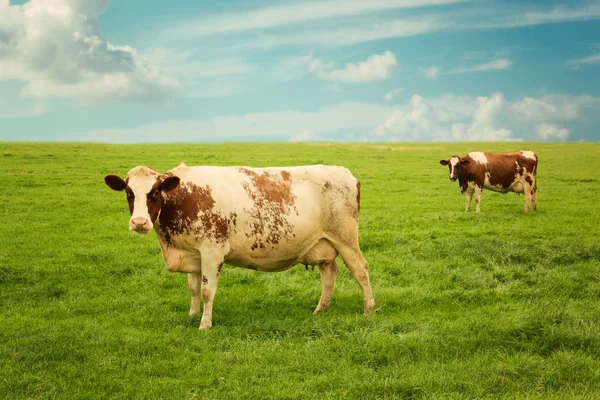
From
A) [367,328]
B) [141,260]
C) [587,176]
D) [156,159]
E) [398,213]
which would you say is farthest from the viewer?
[156,159]

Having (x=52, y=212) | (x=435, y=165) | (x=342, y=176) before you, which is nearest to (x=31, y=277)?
(x=342, y=176)

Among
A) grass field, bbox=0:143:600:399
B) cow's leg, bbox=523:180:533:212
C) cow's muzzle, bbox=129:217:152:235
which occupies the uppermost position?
cow's muzzle, bbox=129:217:152:235

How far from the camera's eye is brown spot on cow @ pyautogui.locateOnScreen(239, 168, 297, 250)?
8242 millimetres

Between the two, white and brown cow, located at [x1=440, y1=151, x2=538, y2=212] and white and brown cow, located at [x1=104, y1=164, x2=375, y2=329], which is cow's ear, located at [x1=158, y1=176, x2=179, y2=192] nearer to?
white and brown cow, located at [x1=104, y1=164, x2=375, y2=329]

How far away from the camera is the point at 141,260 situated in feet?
41.1

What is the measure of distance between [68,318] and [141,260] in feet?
12.5

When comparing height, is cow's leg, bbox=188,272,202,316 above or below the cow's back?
below

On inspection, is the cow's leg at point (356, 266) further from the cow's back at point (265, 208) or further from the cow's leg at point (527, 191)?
the cow's leg at point (527, 191)

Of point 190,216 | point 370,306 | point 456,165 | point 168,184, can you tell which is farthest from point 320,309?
point 456,165

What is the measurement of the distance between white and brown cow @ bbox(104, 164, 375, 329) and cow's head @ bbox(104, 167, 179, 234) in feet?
0.04

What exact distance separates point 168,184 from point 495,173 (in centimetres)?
1608

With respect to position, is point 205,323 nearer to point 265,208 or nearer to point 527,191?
point 265,208

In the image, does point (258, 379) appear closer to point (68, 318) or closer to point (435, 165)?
point (68, 318)

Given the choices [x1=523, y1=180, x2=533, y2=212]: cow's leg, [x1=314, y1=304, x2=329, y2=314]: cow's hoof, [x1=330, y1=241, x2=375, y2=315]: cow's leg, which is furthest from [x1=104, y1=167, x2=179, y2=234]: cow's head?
[x1=523, y1=180, x2=533, y2=212]: cow's leg
